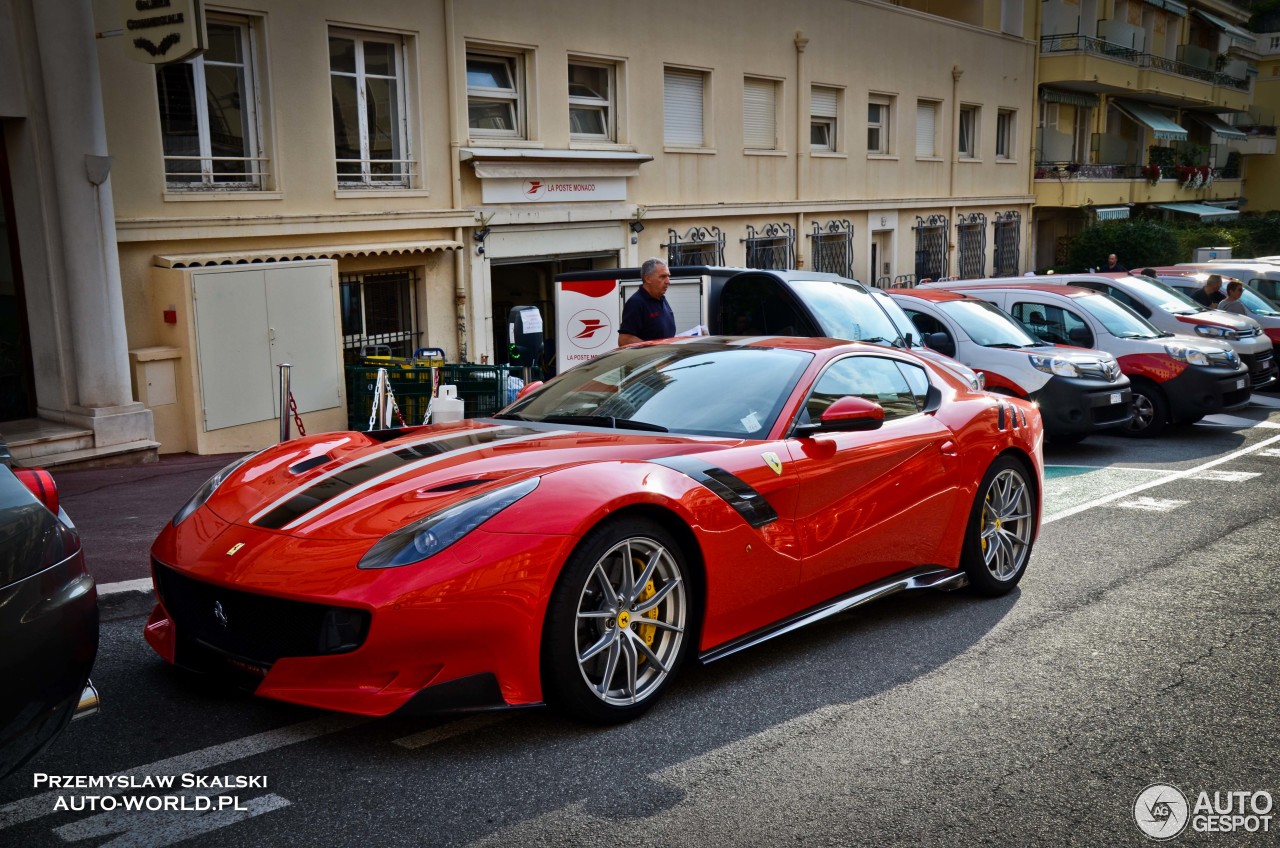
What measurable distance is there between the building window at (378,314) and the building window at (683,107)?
5.63 m

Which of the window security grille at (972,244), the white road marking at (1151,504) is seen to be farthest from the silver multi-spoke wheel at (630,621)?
the window security grille at (972,244)

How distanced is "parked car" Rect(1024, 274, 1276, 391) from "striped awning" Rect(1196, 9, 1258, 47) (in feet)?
102

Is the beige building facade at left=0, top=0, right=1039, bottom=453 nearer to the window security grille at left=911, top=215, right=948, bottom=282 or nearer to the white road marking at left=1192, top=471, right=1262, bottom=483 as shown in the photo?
the window security grille at left=911, top=215, right=948, bottom=282

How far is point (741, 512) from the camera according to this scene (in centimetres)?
470

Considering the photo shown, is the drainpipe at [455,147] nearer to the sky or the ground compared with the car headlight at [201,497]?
nearer to the sky

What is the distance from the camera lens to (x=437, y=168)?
552 inches

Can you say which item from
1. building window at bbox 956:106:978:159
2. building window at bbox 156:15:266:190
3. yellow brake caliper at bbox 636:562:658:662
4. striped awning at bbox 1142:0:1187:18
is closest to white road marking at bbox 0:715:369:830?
yellow brake caliper at bbox 636:562:658:662

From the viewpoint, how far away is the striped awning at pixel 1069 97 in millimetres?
30500

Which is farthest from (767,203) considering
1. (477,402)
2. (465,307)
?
(477,402)

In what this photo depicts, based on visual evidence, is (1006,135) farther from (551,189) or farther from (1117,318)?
(551,189)

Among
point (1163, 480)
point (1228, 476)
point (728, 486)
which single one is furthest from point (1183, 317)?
point (728, 486)

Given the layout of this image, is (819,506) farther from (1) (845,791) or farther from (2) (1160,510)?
(2) (1160,510)

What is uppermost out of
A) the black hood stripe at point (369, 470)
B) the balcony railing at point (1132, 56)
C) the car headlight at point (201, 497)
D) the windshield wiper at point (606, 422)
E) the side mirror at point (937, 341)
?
the balcony railing at point (1132, 56)

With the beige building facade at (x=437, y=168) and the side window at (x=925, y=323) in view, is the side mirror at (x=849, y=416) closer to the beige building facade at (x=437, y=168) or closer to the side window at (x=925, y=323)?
the beige building facade at (x=437, y=168)
